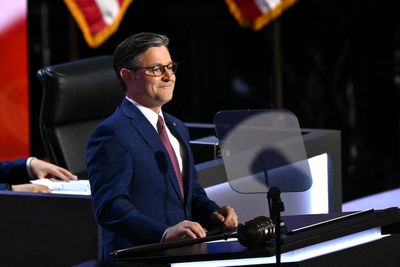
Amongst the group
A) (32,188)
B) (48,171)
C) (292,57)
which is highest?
(292,57)

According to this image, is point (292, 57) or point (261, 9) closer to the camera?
point (261, 9)

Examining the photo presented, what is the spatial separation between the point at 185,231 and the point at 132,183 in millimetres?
297

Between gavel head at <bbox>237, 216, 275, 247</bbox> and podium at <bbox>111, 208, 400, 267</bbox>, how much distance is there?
0.02 metres

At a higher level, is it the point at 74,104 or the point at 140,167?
the point at 74,104

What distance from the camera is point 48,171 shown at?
5590 millimetres

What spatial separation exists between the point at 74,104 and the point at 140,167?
2301 millimetres

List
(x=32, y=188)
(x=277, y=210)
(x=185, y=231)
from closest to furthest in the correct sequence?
(x=277, y=210) → (x=185, y=231) → (x=32, y=188)

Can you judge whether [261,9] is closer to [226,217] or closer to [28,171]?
[28,171]

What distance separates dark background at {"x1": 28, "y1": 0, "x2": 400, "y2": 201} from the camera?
35.4 feet

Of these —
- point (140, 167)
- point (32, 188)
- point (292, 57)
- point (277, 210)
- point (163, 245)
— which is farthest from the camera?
point (292, 57)

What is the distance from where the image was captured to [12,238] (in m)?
5.20

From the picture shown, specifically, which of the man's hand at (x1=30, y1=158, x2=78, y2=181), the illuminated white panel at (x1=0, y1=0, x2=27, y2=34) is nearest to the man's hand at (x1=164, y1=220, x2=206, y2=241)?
the man's hand at (x1=30, y1=158, x2=78, y2=181)

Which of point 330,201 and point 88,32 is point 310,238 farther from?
point 88,32

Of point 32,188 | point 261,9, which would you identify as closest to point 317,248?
point 32,188
